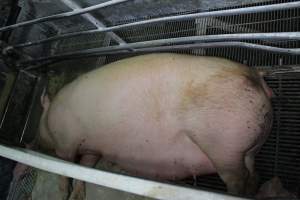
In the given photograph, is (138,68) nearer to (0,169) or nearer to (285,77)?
(285,77)

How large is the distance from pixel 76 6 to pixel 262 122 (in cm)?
131

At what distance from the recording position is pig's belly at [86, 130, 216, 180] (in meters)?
1.83

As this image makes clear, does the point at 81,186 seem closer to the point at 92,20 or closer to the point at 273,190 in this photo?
the point at 92,20

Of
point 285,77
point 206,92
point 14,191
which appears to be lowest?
point 14,191

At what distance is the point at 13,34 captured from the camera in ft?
9.29

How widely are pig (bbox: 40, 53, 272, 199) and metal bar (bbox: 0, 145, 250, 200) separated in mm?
385

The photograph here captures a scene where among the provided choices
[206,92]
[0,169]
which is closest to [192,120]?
[206,92]

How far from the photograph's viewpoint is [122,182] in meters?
1.47

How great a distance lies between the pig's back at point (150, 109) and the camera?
1.70m

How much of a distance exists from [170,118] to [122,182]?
17.6 inches

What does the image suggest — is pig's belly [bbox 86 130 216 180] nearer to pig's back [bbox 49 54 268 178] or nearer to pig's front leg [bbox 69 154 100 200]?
pig's back [bbox 49 54 268 178]

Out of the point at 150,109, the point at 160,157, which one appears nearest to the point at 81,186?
the point at 160,157

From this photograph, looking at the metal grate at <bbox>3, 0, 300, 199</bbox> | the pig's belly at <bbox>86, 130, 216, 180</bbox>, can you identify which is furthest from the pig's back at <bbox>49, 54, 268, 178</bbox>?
the metal grate at <bbox>3, 0, 300, 199</bbox>

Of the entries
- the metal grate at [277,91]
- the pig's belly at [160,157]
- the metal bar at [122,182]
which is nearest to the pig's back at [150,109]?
the pig's belly at [160,157]
